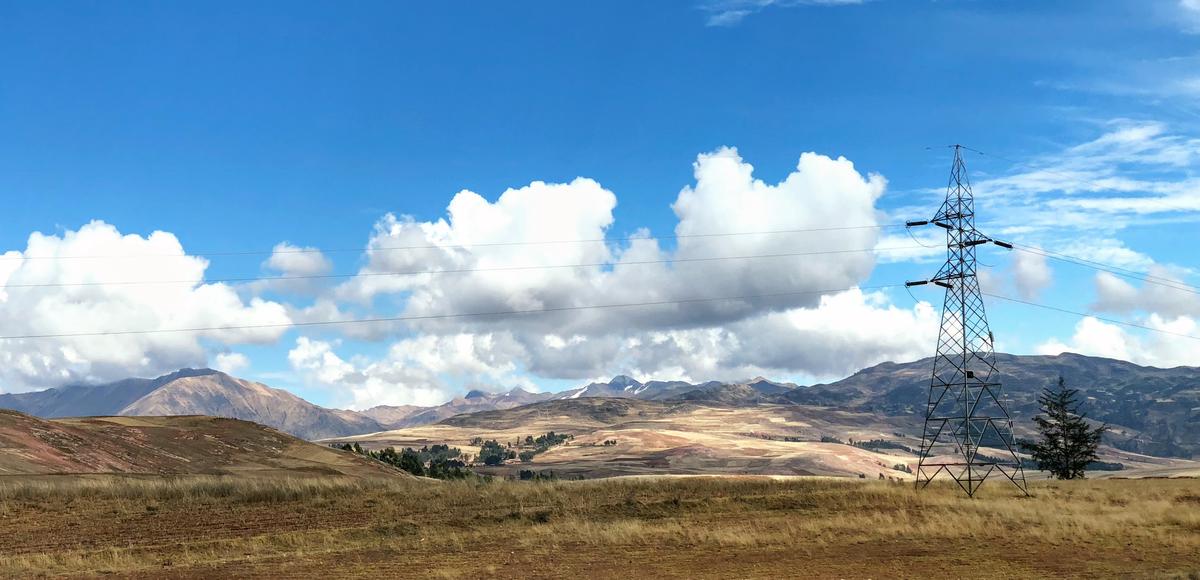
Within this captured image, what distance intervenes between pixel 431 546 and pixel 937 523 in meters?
24.5

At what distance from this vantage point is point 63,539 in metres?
40.6

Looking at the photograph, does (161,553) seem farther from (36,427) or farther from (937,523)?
(36,427)

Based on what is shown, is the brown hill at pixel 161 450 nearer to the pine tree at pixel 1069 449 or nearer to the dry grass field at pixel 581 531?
the dry grass field at pixel 581 531

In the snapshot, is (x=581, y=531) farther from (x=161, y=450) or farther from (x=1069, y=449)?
(x=1069, y=449)

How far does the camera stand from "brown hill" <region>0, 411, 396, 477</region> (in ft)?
267

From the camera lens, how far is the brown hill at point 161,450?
8144 cm

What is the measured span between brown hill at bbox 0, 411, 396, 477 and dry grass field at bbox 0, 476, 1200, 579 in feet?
87.1

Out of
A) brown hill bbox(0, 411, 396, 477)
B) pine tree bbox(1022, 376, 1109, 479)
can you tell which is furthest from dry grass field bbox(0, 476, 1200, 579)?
pine tree bbox(1022, 376, 1109, 479)

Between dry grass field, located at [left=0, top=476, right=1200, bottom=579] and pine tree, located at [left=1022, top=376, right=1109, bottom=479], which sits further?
pine tree, located at [left=1022, top=376, right=1109, bottom=479]

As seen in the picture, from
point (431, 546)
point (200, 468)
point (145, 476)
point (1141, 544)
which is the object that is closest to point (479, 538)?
point (431, 546)

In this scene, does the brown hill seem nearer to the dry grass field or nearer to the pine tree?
the dry grass field

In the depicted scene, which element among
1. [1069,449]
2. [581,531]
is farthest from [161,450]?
[1069,449]

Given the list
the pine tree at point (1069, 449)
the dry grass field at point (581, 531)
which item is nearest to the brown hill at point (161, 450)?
the dry grass field at point (581, 531)

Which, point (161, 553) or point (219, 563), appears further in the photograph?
point (161, 553)
